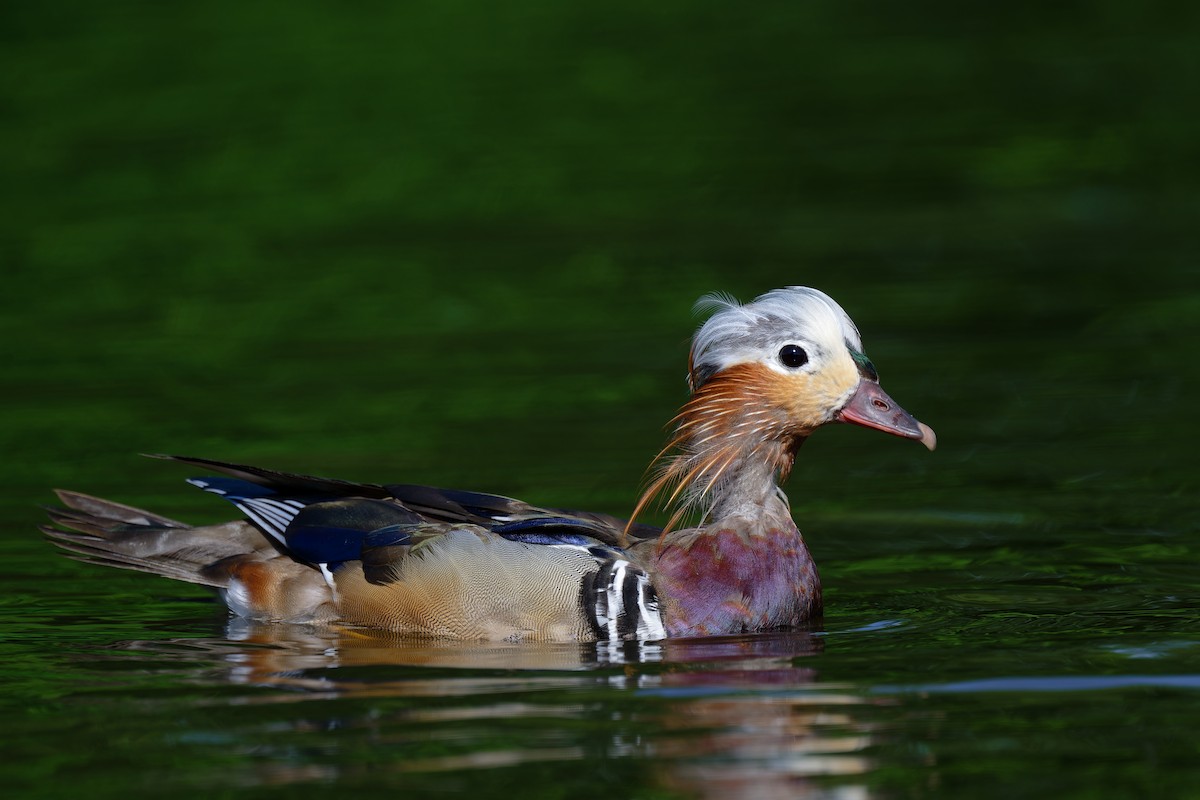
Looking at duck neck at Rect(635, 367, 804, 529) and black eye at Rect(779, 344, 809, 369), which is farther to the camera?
duck neck at Rect(635, 367, 804, 529)

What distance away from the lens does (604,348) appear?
14.4m

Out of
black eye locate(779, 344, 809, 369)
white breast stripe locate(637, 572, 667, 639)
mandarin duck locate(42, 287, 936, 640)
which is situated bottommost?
white breast stripe locate(637, 572, 667, 639)

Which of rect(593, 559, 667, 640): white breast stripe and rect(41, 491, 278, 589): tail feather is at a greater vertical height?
rect(41, 491, 278, 589): tail feather

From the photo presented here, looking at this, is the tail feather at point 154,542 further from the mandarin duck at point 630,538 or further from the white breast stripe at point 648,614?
the white breast stripe at point 648,614

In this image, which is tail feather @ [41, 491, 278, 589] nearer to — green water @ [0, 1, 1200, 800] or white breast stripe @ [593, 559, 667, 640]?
green water @ [0, 1, 1200, 800]

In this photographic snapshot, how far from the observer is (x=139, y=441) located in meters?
12.9

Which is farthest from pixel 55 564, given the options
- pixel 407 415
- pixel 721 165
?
pixel 721 165

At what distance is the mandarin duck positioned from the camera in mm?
9234

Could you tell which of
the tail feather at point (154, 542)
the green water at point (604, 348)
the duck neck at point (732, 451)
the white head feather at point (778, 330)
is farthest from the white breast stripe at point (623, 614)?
the tail feather at point (154, 542)

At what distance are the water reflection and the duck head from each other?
0.83 meters

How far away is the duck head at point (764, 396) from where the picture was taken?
367 inches

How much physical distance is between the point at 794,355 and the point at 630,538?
3.75ft

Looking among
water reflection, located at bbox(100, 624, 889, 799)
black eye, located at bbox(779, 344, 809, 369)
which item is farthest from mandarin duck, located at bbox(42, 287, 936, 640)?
water reflection, located at bbox(100, 624, 889, 799)

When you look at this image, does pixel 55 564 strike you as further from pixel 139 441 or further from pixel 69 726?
pixel 69 726
